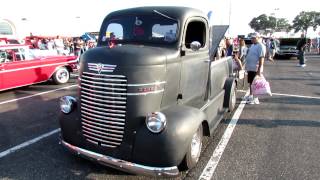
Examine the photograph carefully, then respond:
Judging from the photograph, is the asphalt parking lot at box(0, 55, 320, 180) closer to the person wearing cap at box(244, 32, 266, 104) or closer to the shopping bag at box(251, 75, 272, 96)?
the shopping bag at box(251, 75, 272, 96)

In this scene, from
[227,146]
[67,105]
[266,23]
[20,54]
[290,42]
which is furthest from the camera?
[266,23]

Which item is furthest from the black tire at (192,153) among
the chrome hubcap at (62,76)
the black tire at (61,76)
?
the chrome hubcap at (62,76)

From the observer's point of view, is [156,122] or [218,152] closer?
[156,122]

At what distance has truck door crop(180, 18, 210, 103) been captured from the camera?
4.49 meters

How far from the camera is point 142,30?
4.75 meters

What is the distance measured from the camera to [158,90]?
156 inches

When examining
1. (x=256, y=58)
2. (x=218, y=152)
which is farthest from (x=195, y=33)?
(x=256, y=58)

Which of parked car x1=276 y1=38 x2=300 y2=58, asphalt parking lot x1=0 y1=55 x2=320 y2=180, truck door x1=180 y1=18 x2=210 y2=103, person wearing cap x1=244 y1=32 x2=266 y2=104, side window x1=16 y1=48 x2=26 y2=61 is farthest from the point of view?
parked car x1=276 y1=38 x2=300 y2=58

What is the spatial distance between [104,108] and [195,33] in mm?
1998

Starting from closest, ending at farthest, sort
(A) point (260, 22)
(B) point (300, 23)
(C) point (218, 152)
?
(C) point (218, 152) → (B) point (300, 23) → (A) point (260, 22)

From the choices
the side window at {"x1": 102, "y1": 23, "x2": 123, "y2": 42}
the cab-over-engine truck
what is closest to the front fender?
the cab-over-engine truck

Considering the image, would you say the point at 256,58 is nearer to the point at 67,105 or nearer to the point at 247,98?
the point at 247,98

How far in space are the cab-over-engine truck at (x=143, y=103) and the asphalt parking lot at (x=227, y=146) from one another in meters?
0.40

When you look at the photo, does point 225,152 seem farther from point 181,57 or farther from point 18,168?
point 18,168
